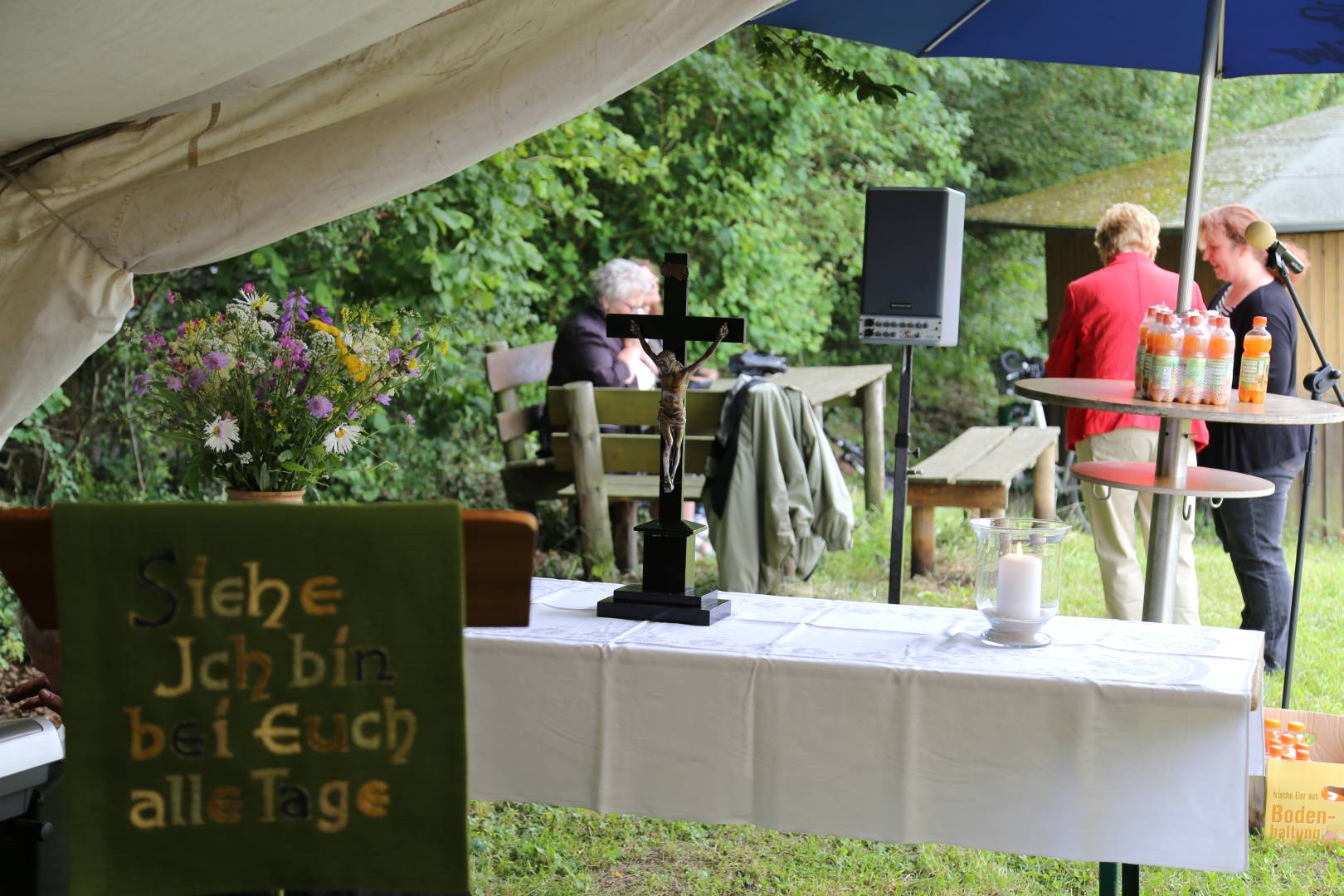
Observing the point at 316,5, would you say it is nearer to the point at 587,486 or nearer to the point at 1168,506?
the point at 1168,506

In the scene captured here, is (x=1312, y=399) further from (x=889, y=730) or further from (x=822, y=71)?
(x=889, y=730)

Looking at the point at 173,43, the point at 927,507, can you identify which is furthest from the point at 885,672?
the point at 927,507

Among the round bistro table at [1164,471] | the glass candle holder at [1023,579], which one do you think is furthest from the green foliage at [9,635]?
the glass candle holder at [1023,579]

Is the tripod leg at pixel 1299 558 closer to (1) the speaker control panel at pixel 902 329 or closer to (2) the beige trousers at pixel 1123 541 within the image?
(2) the beige trousers at pixel 1123 541

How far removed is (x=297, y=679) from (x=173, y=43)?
1143mm

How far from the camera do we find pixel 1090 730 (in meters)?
2.07

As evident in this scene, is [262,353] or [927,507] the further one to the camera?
[927,507]

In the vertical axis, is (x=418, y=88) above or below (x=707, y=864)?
above

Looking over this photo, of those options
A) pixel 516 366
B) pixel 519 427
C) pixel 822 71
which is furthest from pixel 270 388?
pixel 516 366

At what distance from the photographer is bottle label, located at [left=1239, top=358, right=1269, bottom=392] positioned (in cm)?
328

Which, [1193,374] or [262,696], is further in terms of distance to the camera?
[1193,374]

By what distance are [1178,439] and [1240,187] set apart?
17.8 ft

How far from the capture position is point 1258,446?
4359 mm

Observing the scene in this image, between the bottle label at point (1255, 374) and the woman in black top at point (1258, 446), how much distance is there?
110 cm
